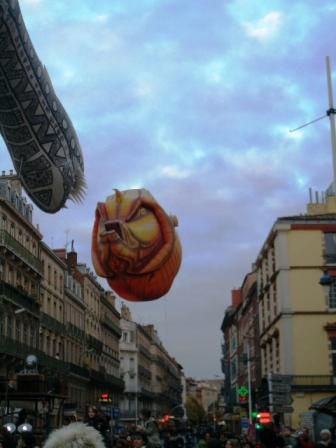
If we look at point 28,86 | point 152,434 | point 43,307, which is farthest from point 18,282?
point 28,86

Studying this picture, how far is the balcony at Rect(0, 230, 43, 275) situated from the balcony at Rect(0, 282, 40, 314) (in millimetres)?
2244

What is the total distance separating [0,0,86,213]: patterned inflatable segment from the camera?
10.6 metres

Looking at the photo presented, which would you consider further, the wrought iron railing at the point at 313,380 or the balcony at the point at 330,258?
the balcony at the point at 330,258

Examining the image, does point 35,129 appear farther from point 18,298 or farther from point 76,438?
point 18,298

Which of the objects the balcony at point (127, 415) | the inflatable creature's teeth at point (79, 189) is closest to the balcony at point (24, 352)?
the inflatable creature's teeth at point (79, 189)

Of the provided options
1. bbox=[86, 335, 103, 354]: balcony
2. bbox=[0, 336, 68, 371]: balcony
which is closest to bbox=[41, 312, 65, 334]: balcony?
bbox=[0, 336, 68, 371]: balcony

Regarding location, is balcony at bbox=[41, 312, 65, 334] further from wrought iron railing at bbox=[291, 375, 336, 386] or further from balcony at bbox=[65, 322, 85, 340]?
wrought iron railing at bbox=[291, 375, 336, 386]

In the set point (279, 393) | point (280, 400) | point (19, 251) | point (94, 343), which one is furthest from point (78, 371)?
point (280, 400)

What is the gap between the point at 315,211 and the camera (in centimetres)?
5975

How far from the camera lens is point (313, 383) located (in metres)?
49.8

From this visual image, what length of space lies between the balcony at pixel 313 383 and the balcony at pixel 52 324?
20.0 meters

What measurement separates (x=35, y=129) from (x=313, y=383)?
41622 mm

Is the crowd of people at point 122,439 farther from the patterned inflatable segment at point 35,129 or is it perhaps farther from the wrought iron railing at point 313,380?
the wrought iron railing at point 313,380

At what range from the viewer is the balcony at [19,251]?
1945 inches
